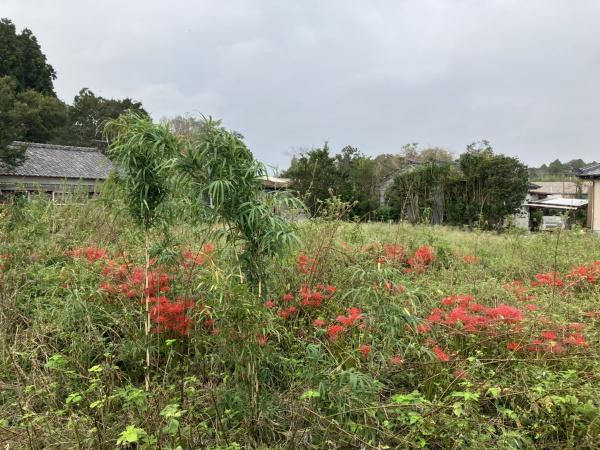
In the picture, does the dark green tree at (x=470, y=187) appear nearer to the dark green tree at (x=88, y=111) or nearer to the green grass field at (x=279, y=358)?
the green grass field at (x=279, y=358)

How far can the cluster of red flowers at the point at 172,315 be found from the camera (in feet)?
7.47

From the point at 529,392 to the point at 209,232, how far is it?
62.9 inches

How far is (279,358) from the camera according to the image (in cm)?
209

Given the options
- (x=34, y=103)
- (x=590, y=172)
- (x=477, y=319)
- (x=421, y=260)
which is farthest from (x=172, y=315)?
(x=34, y=103)

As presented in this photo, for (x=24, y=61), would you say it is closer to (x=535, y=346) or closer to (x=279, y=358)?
(x=279, y=358)

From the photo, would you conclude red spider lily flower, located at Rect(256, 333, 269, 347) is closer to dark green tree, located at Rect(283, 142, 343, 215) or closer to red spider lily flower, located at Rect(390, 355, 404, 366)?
red spider lily flower, located at Rect(390, 355, 404, 366)

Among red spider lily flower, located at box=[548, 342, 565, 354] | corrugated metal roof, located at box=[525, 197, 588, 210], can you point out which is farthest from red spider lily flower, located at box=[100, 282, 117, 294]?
corrugated metal roof, located at box=[525, 197, 588, 210]

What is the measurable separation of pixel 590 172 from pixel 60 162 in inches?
777

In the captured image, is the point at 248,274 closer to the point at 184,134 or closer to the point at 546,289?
the point at 184,134

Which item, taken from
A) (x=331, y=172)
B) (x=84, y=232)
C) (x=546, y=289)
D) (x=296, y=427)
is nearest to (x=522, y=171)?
(x=331, y=172)

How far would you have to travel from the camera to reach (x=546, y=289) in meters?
3.60

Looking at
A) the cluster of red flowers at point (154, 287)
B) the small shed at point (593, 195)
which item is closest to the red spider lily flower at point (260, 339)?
the cluster of red flowers at point (154, 287)

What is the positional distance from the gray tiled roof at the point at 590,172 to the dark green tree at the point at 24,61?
2474 cm

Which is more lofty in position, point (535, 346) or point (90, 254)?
point (90, 254)
